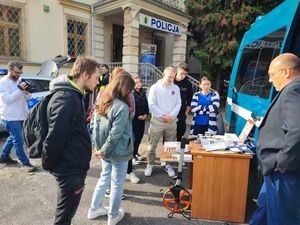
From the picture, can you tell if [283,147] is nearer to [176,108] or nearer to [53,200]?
[176,108]

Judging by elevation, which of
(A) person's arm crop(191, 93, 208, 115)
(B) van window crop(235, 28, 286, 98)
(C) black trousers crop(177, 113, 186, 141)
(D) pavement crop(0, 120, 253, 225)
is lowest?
(D) pavement crop(0, 120, 253, 225)

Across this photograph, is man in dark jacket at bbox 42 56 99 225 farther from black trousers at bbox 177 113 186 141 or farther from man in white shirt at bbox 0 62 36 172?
black trousers at bbox 177 113 186 141

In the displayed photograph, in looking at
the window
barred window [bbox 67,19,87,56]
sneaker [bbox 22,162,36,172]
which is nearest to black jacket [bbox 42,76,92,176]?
sneaker [bbox 22,162,36,172]

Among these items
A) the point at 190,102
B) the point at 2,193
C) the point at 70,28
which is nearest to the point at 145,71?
the point at 70,28

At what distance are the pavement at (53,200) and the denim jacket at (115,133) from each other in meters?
0.88

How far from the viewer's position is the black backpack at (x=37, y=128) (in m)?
1.89

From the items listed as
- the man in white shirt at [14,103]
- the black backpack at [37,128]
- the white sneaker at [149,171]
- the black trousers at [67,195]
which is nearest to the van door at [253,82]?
the white sneaker at [149,171]

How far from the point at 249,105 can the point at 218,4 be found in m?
9.68

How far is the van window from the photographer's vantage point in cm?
297

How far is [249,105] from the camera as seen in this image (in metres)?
3.43

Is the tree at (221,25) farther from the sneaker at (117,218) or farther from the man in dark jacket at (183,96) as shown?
the sneaker at (117,218)

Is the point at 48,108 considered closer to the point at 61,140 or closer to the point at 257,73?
the point at 61,140

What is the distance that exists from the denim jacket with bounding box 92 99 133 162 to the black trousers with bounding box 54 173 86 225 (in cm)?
50

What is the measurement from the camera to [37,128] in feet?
6.28
